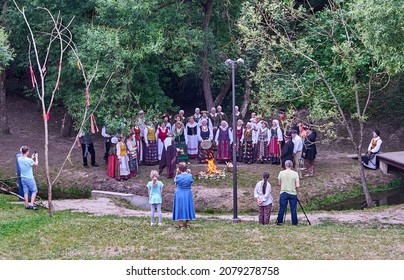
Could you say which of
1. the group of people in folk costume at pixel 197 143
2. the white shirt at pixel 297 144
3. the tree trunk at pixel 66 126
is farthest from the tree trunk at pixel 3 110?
the white shirt at pixel 297 144

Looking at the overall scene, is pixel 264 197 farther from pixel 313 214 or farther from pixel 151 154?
pixel 151 154

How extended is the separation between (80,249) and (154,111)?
1006 cm

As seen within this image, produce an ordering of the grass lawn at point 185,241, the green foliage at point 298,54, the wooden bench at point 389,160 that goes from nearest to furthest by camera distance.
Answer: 1. the grass lawn at point 185,241
2. the green foliage at point 298,54
3. the wooden bench at point 389,160

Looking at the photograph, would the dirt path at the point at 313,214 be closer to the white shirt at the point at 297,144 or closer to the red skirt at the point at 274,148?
the white shirt at the point at 297,144

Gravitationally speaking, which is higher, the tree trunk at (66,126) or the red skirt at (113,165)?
the tree trunk at (66,126)

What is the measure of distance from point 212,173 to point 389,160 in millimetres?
5441

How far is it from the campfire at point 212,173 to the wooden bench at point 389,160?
5.06 meters

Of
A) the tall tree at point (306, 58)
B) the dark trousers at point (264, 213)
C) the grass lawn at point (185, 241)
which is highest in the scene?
the tall tree at point (306, 58)

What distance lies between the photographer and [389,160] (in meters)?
22.4

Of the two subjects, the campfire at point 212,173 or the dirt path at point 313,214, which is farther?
the campfire at point 212,173

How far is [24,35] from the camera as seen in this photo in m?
27.1

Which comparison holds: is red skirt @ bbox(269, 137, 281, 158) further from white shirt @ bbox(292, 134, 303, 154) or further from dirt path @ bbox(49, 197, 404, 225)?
dirt path @ bbox(49, 197, 404, 225)

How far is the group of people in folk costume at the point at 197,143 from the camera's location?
21812 mm

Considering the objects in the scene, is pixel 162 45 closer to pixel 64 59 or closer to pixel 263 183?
pixel 64 59
